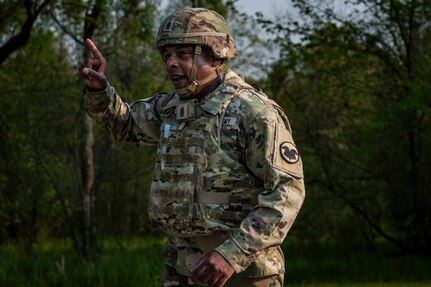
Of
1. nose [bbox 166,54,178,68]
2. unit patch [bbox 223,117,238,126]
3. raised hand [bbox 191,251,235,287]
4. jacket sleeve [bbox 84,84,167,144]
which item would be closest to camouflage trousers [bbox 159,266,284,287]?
raised hand [bbox 191,251,235,287]

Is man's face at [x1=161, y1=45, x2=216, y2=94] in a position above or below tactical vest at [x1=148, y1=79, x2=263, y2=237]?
above

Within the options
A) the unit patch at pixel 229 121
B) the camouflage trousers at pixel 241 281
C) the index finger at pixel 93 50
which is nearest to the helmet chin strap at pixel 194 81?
the unit patch at pixel 229 121

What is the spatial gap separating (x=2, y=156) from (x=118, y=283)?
205 inches

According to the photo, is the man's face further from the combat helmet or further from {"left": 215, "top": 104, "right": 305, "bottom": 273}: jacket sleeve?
{"left": 215, "top": 104, "right": 305, "bottom": 273}: jacket sleeve

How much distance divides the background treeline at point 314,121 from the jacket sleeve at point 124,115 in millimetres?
9568

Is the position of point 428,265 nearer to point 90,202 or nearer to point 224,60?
point 90,202

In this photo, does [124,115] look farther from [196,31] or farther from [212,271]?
[212,271]

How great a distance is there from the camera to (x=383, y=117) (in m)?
14.0

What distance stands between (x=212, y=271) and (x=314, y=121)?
42.1ft

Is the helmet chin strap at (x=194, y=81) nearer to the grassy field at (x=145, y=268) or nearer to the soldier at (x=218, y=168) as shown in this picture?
the soldier at (x=218, y=168)

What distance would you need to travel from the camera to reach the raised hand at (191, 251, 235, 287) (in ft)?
11.9

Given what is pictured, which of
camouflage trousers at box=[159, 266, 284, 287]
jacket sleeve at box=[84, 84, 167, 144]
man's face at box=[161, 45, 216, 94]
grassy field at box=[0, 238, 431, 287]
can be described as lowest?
grassy field at box=[0, 238, 431, 287]

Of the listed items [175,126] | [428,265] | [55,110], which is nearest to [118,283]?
[55,110]

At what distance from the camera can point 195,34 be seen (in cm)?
406
